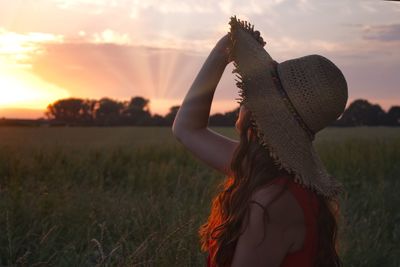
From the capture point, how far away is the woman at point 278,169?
1.43 m

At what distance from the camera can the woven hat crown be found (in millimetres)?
1589

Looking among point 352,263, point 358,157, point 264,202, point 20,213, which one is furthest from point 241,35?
point 358,157

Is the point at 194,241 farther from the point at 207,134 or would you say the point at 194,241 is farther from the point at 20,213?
the point at 207,134

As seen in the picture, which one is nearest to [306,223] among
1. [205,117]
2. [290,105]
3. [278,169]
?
→ [278,169]

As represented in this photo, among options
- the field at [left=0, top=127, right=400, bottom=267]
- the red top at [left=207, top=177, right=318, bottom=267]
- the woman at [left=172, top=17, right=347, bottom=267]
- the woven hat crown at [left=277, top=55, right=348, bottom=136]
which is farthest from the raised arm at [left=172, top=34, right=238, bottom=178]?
the field at [left=0, top=127, right=400, bottom=267]

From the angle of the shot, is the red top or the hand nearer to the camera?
the red top

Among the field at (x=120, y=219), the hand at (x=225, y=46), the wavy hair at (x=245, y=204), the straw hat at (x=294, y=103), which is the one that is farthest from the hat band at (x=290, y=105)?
the field at (x=120, y=219)

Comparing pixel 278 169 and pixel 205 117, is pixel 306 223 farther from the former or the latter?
pixel 205 117

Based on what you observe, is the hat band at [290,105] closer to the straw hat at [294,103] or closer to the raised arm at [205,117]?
the straw hat at [294,103]

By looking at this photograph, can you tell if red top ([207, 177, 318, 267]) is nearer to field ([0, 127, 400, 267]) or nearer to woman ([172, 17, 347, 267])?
woman ([172, 17, 347, 267])

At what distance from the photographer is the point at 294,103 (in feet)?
5.22

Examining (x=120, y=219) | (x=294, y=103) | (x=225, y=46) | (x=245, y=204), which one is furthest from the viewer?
(x=120, y=219)

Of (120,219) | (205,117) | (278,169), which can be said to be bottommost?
(120,219)

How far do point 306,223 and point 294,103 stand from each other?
1.08ft
